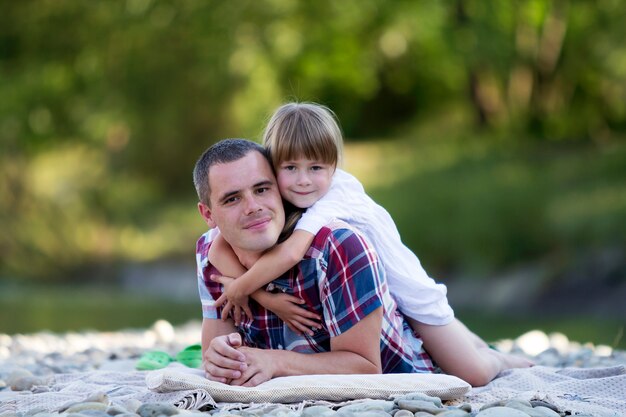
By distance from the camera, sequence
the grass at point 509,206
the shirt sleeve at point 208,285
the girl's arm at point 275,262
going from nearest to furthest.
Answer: the girl's arm at point 275,262
the shirt sleeve at point 208,285
the grass at point 509,206

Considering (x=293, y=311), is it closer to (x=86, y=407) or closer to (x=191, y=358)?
(x=86, y=407)

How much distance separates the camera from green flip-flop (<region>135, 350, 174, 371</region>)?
4898mm

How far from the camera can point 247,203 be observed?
12.1 ft

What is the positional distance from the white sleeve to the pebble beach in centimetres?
70

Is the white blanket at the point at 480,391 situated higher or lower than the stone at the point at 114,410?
higher

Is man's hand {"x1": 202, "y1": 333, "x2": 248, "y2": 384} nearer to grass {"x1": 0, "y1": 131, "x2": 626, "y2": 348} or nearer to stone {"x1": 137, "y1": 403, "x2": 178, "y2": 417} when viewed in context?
stone {"x1": 137, "y1": 403, "x2": 178, "y2": 417}

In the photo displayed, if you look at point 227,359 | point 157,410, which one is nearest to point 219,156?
point 227,359

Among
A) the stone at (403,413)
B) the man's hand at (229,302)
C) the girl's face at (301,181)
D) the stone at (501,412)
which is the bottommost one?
the stone at (501,412)

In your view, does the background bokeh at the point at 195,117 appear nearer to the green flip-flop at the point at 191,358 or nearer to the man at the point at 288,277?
the green flip-flop at the point at 191,358

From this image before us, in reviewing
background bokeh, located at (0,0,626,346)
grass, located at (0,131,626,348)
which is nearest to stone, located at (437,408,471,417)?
grass, located at (0,131,626,348)

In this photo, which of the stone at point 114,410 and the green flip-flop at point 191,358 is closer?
the stone at point 114,410

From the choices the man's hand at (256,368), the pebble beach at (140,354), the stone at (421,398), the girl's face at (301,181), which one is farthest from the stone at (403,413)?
the girl's face at (301,181)

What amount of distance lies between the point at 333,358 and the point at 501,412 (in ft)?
2.64

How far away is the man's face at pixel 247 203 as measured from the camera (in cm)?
370
